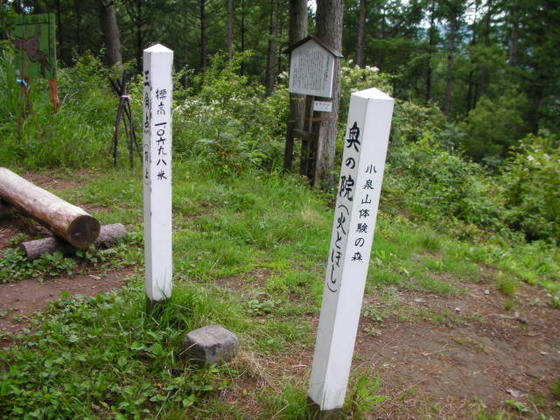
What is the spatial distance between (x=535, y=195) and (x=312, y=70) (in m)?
4.74

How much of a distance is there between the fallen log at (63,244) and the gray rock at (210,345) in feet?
6.42

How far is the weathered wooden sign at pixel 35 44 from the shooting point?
7500 millimetres

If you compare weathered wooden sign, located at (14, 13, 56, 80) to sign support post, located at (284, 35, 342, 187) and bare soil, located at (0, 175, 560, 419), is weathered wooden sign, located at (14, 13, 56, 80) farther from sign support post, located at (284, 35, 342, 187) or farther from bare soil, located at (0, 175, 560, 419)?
bare soil, located at (0, 175, 560, 419)

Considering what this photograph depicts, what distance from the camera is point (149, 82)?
9.62 ft

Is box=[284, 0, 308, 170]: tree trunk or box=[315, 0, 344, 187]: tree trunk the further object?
box=[284, 0, 308, 170]: tree trunk

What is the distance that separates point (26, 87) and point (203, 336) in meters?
6.67

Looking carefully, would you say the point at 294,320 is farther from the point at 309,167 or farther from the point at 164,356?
the point at 309,167

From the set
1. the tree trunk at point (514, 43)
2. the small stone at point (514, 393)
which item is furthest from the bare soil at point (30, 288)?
the tree trunk at point (514, 43)

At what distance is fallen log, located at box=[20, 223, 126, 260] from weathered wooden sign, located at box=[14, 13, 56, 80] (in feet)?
14.7

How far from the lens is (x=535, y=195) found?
8461mm

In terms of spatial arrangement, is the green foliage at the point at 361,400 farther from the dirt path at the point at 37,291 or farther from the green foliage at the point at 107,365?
the dirt path at the point at 37,291

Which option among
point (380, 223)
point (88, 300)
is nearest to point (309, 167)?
point (380, 223)

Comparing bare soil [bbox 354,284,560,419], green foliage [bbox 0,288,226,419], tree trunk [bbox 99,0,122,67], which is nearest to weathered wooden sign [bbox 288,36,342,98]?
bare soil [bbox 354,284,560,419]

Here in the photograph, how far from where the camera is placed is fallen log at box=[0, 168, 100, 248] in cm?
406
